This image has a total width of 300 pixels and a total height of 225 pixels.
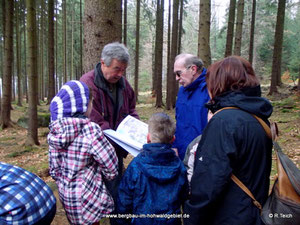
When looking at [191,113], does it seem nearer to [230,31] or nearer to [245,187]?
[245,187]

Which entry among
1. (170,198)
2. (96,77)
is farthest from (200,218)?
(96,77)

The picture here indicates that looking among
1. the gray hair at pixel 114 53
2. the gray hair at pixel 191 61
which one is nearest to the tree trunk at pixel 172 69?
the gray hair at pixel 191 61

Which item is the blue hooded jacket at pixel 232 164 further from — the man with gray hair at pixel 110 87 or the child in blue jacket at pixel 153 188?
the man with gray hair at pixel 110 87

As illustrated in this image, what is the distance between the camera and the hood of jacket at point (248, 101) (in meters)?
1.55

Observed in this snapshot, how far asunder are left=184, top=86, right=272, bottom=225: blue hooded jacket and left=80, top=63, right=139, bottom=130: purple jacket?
49.4 inches

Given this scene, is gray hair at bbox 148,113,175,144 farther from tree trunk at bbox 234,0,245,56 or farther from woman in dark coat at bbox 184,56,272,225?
tree trunk at bbox 234,0,245,56

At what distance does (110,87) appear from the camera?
8.75ft

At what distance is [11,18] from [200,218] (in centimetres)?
1145

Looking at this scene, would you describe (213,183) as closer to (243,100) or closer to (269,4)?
(243,100)

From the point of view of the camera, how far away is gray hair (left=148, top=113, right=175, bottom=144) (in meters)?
2.02

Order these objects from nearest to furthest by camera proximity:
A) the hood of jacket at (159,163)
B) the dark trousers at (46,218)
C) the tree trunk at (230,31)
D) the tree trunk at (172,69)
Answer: the dark trousers at (46,218)
the hood of jacket at (159,163)
the tree trunk at (230,31)
the tree trunk at (172,69)

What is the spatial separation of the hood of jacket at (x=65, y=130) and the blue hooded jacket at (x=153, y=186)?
1.86ft

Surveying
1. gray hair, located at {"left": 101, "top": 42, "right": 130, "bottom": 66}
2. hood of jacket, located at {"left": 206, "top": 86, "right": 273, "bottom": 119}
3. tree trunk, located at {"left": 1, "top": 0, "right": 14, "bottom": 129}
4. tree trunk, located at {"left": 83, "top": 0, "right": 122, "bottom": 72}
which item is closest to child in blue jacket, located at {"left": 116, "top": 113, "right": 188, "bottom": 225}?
hood of jacket, located at {"left": 206, "top": 86, "right": 273, "bottom": 119}

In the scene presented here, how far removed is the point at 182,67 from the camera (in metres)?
2.84
